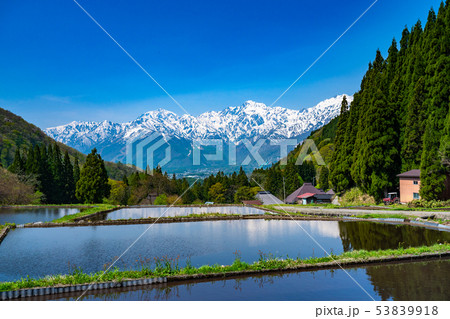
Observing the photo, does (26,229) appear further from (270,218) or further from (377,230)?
(377,230)

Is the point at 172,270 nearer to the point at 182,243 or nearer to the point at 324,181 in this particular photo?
the point at 182,243

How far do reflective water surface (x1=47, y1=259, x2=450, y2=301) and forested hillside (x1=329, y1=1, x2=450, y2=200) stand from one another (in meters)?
25.4

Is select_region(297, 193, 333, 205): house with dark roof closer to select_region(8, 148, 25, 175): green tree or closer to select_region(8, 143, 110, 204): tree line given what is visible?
select_region(8, 143, 110, 204): tree line

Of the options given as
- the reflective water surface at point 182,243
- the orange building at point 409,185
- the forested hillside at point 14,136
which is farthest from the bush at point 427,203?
the forested hillside at point 14,136

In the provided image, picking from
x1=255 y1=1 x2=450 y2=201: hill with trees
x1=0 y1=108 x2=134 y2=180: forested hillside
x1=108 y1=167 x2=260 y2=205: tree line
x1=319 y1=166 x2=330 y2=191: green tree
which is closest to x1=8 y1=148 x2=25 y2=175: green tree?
x1=108 y1=167 x2=260 y2=205: tree line

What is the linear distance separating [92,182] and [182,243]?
38020mm

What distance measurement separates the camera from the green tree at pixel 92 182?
178 feet

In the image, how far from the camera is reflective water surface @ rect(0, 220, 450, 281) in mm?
15654

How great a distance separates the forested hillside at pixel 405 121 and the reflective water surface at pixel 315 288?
25424 millimetres

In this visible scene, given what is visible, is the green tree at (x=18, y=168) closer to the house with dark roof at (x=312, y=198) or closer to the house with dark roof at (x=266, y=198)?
the house with dark roof at (x=266, y=198)

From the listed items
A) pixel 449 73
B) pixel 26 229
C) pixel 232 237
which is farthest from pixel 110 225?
pixel 449 73

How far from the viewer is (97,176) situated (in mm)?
54531

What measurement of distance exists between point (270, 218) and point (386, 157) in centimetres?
1763

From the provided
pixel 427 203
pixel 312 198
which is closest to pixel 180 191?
pixel 312 198
